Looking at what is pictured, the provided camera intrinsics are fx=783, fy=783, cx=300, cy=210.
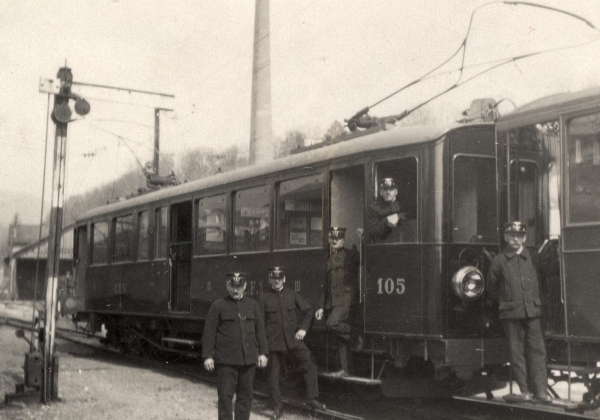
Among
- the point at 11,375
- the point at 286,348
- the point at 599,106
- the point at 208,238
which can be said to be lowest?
the point at 11,375

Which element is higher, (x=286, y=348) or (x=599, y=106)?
(x=599, y=106)

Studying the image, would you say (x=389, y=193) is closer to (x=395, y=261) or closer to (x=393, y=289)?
(x=395, y=261)

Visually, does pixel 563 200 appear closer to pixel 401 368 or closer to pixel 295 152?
pixel 401 368

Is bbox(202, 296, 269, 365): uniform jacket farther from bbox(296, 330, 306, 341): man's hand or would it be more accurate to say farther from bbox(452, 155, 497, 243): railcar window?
bbox(452, 155, 497, 243): railcar window

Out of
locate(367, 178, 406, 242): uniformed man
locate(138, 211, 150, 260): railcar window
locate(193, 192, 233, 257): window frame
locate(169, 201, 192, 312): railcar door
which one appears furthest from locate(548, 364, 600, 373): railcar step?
locate(138, 211, 150, 260): railcar window

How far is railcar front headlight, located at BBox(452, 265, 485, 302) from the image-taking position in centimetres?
797

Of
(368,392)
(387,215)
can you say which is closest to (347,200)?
(387,215)

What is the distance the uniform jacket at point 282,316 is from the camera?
924cm

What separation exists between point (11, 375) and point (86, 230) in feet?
17.2

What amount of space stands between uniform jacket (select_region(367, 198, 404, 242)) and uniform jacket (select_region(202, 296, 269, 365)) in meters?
1.83

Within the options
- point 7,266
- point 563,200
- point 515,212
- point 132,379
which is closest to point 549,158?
point 515,212

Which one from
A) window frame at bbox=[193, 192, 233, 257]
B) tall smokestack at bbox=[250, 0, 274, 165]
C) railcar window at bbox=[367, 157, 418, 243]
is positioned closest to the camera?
railcar window at bbox=[367, 157, 418, 243]

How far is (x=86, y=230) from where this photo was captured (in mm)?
17984

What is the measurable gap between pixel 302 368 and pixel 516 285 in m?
2.98
